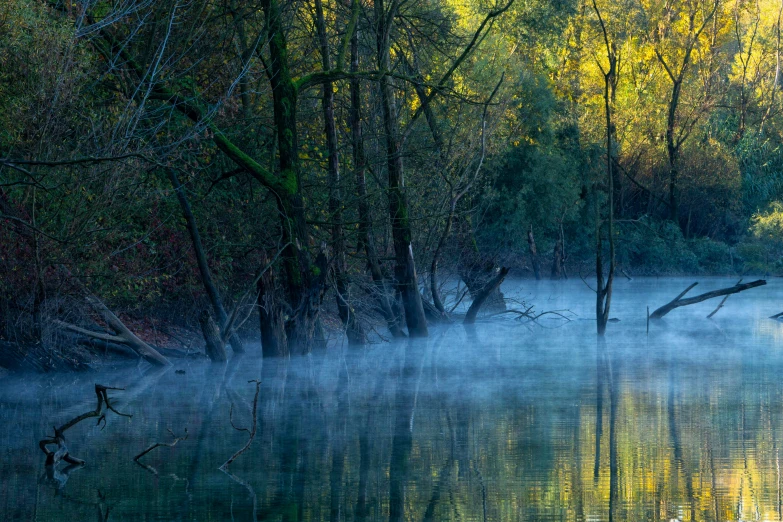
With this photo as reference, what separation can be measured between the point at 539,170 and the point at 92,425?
32155 millimetres

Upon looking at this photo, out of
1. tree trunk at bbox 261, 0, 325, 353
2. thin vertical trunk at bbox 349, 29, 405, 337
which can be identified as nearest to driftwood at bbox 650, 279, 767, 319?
thin vertical trunk at bbox 349, 29, 405, 337

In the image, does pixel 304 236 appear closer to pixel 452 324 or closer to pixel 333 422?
pixel 333 422

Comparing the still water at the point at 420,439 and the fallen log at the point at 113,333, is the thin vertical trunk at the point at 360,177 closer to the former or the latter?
the still water at the point at 420,439

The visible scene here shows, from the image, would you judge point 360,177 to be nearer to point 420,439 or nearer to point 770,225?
point 420,439

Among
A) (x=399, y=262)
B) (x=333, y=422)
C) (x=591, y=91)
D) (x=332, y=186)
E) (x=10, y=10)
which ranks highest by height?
(x=591, y=91)

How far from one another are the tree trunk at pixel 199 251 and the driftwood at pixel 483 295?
312 inches

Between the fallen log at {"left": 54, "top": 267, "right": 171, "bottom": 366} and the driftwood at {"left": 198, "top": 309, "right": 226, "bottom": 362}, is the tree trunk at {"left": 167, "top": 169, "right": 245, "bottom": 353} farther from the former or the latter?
the fallen log at {"left": 54, "top": 267, "right": 171, "bottom": 366}

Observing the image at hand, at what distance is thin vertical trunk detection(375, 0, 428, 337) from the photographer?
2345cm

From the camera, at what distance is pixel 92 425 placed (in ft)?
44.8

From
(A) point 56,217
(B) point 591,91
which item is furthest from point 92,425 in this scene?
(B) point 591,91

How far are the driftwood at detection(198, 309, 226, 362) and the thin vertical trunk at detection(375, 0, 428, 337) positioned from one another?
4453mm

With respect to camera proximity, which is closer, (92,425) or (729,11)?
(92,425)

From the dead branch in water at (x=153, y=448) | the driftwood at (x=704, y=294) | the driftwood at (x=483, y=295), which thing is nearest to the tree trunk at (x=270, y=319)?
the driftwood at (x=483, y=295)

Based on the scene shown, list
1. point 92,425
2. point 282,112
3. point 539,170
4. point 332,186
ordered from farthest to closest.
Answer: point 539,170, point 332,186, point 282,112, point 92,425
